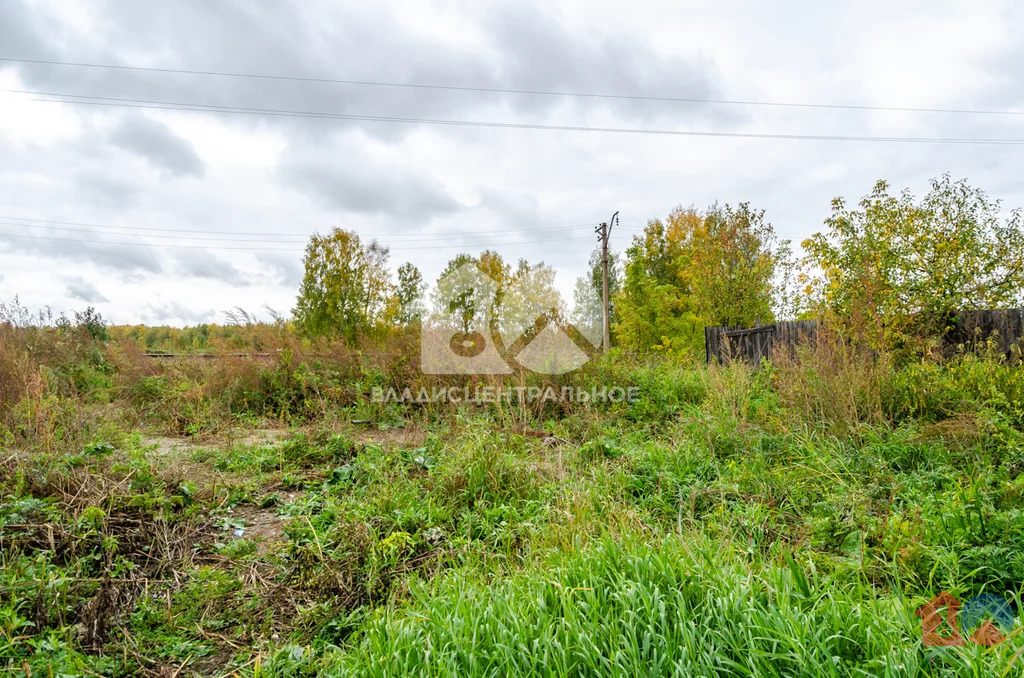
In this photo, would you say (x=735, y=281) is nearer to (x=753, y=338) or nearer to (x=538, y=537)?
(x=753, y=338)

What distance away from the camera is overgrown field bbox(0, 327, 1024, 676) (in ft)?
6.00

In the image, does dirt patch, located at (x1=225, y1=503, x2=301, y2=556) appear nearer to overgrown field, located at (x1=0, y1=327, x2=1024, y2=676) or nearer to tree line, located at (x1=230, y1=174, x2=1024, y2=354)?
overgrown field, located at (x1=0, y1=327, x2=1024, y2=676)

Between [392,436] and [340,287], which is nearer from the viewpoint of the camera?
[392,436]

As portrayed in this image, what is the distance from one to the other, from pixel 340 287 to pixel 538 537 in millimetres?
14276

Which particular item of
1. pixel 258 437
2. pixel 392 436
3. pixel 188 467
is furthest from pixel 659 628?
pixel 258 437

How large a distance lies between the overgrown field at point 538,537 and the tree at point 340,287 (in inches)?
393

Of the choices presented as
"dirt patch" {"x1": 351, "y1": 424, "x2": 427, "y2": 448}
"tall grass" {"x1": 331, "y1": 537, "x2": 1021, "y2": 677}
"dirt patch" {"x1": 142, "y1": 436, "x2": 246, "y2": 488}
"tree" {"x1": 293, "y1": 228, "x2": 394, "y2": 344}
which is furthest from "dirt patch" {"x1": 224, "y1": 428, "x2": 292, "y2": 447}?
"tree" {"x1": 293, "y1": 228, "x2": 394, "y2": 344}

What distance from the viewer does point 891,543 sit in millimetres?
2490

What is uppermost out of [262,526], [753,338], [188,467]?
[753,338]

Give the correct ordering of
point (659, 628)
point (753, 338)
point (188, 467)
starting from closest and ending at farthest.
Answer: point (659, 628) < point (188, 467) < point (753, 338)

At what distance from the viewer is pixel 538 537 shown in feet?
9.85

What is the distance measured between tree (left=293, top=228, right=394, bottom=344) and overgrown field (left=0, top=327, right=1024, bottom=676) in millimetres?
9980

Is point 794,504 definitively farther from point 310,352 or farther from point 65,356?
point 65,356

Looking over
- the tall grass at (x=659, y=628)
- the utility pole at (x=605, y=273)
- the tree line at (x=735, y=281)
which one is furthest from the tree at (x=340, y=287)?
the tall grass at (x=659, y=628)
